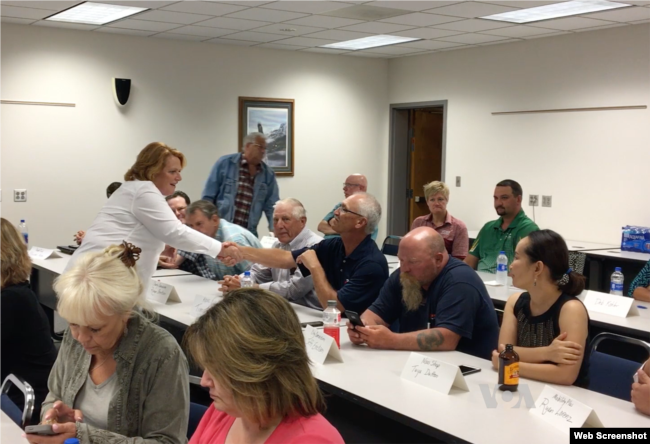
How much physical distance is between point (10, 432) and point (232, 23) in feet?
17.0

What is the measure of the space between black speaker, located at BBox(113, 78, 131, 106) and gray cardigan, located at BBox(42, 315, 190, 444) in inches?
227

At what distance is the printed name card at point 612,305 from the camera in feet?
12.0

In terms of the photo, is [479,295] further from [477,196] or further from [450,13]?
[477,196]

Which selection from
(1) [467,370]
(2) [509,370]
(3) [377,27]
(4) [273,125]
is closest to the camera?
(2) [509,370]

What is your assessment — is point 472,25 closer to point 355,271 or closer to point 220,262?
point 220,262

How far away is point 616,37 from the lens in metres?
6.65

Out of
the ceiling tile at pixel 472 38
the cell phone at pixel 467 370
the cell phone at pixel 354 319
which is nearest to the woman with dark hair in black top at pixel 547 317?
the cell phone at pixel 467 370

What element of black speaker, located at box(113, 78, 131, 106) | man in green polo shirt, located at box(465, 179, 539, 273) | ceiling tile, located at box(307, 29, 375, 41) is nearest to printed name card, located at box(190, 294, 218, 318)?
man in green polo shirt, located at box(465, 179, 539, 273)

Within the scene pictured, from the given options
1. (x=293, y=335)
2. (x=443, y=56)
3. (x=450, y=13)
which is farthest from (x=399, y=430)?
(x=443, y=56)

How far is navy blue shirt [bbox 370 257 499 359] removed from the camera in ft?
9.38

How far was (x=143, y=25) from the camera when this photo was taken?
682cm

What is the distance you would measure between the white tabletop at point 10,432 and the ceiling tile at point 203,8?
421 cm

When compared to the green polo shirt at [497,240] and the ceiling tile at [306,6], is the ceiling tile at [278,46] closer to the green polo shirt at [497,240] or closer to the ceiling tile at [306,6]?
the ceiling tile at [306,6]

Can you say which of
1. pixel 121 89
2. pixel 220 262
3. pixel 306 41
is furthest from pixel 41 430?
pixel 306 41
